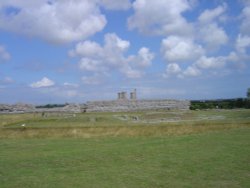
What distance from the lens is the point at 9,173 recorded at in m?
9.31

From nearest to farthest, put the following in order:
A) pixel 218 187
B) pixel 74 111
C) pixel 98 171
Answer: pixel 218 187, pixel 98 171, pixel 74 111

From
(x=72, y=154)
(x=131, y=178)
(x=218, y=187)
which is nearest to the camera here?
(x=218, y=187)

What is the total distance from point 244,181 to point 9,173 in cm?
539

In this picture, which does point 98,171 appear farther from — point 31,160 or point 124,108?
point 124,108

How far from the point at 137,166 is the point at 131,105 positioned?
128 feet

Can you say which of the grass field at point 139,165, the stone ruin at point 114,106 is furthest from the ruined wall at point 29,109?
the grass field at point 139,165

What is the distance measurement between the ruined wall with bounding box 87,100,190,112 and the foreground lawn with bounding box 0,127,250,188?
3434 centimetres

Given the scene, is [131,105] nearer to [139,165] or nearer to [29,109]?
[29,109]

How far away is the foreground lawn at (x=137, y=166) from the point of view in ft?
26.4

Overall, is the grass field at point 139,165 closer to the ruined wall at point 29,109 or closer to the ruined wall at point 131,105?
the ruined wall at point 131,105

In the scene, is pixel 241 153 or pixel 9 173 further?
pixel 241 153

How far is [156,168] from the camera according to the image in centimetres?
935

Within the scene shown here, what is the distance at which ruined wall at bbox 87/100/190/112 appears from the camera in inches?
1884

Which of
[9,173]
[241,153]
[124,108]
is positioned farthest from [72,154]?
[124,108]
